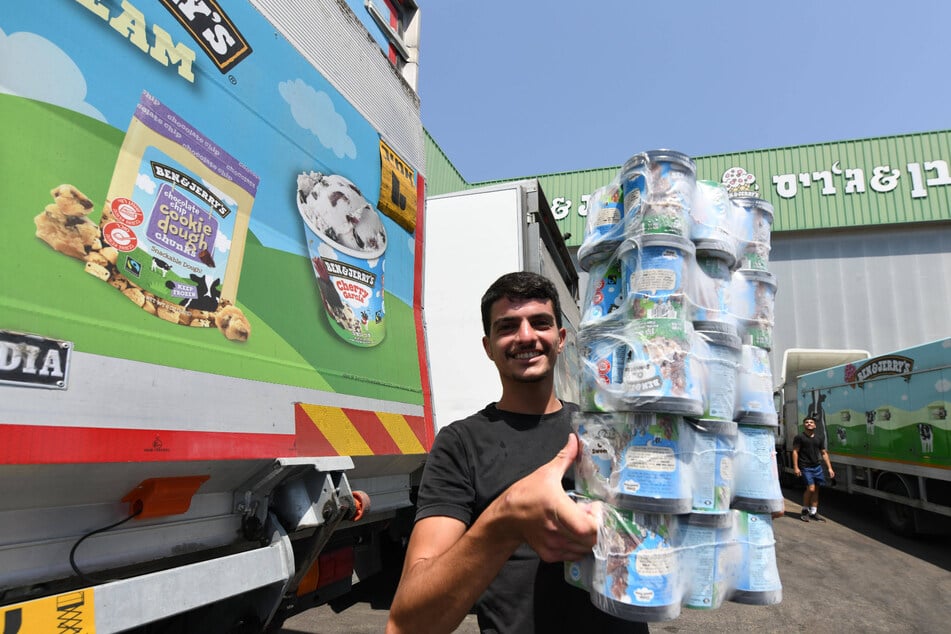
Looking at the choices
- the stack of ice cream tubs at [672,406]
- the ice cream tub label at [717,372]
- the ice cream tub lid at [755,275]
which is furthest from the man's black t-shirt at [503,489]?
the ice cream tub lid at [755,275]

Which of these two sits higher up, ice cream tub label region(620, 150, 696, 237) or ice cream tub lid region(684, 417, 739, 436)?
ice cream tub label region(620, 150, 696, 237)

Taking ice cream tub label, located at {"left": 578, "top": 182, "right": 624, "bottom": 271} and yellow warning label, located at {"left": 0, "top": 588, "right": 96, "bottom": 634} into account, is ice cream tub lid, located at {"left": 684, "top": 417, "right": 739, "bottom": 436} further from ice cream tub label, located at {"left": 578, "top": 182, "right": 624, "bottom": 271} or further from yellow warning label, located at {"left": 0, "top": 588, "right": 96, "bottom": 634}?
yellow warning label, located at {"left": 0, "top": 588, "right": 96, "bottom": 634}

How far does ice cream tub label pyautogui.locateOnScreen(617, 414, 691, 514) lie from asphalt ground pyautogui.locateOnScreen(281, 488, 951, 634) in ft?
13.2

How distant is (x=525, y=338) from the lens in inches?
76.7

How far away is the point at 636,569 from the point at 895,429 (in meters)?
11.1

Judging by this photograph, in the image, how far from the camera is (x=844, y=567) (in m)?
7.93

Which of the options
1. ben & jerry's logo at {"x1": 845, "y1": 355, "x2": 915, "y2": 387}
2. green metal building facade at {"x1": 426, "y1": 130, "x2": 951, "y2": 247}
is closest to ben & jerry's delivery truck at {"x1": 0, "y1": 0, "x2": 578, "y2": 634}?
ben & jerry's logo at {"x1": 845, "y1": 355, "x2": 915, "y2": 387}

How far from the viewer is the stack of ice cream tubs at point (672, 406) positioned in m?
1.53

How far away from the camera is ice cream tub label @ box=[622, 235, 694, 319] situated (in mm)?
1763

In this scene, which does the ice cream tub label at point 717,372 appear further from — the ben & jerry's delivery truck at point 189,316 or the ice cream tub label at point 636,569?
the ben & jerry's delivery truck at point 189,316

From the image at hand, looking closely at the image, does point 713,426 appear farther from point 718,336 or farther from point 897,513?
point 897,513

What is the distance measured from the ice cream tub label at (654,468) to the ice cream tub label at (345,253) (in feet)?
5.62

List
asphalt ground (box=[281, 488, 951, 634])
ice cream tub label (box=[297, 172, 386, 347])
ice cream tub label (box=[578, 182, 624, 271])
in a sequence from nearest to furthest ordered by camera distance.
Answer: ice cream tub label (box=[578, 182, 624, 271]), ice cream tub label (box=[297, 172, 386, 347]), asphalt ground (box=[281, 488, 951, 634])

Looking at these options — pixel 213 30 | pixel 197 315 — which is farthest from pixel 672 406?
pixel 213 30
